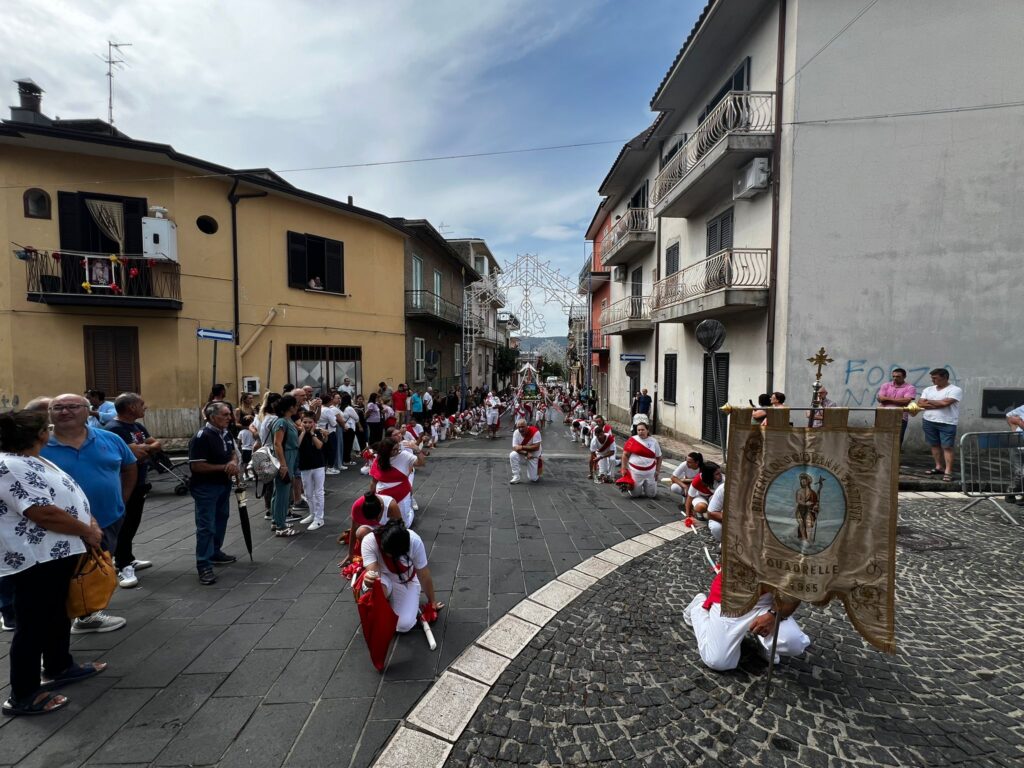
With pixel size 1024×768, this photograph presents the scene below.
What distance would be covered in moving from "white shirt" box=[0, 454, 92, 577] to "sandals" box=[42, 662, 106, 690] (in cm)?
85

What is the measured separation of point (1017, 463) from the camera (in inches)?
255

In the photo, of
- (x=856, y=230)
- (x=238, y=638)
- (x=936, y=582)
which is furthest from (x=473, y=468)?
(x=856, y=230)

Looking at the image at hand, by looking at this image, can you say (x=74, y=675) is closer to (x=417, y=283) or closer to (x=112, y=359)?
(x=112, y=359)

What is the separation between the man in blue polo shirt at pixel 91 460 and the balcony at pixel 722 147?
1149 cm

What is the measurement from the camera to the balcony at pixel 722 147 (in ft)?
32.6

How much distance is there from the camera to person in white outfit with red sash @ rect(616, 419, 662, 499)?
25.2ft

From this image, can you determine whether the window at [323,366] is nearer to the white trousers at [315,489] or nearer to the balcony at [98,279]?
the balcony at [98,279]

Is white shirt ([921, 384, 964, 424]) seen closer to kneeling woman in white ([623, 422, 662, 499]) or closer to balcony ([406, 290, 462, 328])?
kneeling woman in white ([623, 422, 662, 499])

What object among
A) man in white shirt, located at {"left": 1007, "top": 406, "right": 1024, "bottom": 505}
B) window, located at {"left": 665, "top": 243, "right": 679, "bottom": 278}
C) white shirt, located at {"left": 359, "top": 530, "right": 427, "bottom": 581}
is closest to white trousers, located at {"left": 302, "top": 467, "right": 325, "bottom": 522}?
white shirt, located at {"left": 359, "top": 530, "right": 427, "bottom": 581}

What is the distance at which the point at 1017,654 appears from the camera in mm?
3367

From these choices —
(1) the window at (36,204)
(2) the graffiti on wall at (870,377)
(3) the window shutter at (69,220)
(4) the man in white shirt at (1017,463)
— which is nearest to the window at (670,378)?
(2) the graffiti on wall at (870,377)

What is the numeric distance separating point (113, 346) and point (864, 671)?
640 inches

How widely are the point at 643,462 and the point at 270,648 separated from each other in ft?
19.1

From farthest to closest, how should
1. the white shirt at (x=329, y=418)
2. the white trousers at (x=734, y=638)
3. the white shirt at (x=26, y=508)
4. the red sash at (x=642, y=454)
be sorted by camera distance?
the white shirt at (x=329, y=418), the red sash at (x=642, y=454), the white trousers at (x=734, y=638), the white shirt at (x=26, y=508)
